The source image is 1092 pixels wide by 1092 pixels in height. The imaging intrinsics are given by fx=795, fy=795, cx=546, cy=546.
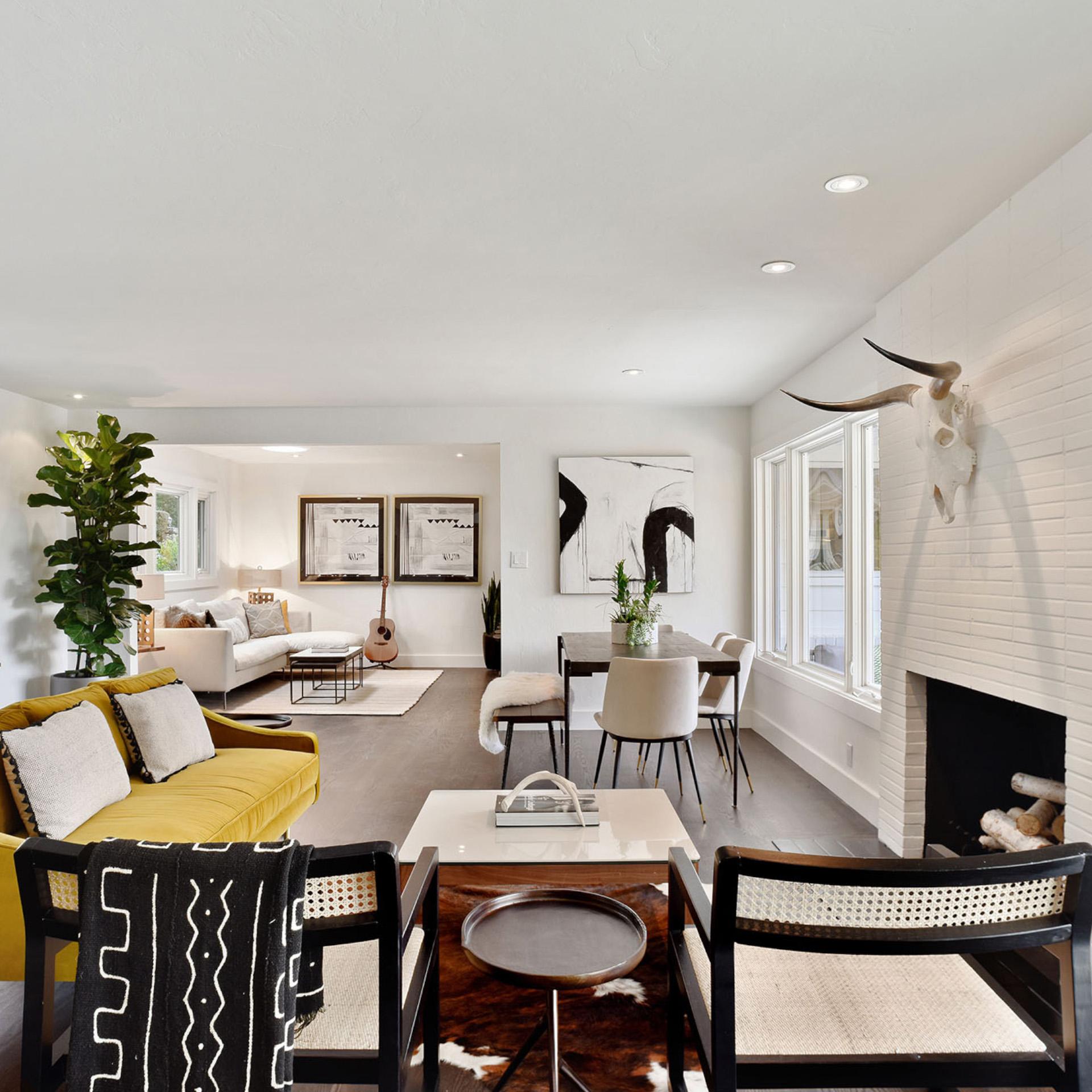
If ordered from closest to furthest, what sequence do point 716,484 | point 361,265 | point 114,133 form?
point 114,133
point 361,265
point 716,484

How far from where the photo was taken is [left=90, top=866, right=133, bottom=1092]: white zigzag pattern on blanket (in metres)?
1.21

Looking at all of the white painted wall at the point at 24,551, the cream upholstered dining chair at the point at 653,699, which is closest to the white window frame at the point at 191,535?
the white painted wall at the point at 24,551

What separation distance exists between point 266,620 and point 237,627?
60 centimetres

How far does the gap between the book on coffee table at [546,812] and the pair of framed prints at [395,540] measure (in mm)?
6698

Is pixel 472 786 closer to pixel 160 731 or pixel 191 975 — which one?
pixel 160 731

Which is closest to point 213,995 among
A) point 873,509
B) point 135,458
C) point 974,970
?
point 974,970

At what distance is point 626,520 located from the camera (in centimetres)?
593

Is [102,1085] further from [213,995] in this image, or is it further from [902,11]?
[902,11]

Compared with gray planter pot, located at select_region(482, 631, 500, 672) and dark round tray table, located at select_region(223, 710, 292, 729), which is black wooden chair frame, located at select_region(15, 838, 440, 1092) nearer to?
dark round tray table, located at select_region(223, 710, 292, 729)

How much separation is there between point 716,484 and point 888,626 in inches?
109

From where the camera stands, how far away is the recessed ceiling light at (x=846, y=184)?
2.32 metres

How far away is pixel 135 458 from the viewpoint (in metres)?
5.58

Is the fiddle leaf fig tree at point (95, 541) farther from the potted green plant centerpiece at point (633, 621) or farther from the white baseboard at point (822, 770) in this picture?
the white baseboard at point (822, 770)

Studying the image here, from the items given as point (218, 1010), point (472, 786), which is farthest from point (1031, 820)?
point (472, 786)
